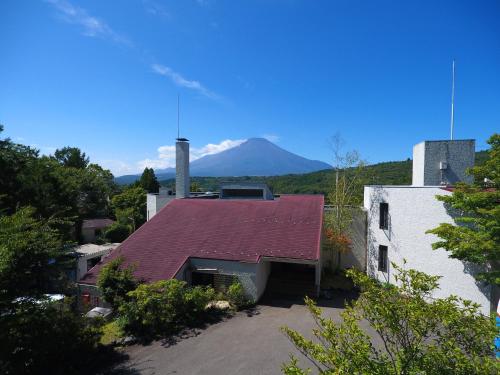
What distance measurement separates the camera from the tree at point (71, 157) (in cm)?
4934

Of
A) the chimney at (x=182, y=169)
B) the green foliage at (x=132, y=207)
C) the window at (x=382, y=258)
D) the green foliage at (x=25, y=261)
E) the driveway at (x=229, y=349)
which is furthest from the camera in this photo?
the green foliage at (x=132, y=207)

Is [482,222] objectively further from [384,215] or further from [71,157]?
[71,157]

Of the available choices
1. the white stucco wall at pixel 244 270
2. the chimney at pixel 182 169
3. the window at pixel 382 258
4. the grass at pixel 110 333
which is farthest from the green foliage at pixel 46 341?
the window at pixel 382 258

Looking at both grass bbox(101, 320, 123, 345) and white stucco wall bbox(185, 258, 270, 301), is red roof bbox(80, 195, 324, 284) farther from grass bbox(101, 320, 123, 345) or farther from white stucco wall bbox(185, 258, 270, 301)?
grass bbox(101, 320, 123, 345)

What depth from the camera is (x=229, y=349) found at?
9.21m

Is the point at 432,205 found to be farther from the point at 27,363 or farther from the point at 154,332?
the point at 27,363

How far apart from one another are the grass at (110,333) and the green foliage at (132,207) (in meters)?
25.2

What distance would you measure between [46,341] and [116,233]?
2711 cm

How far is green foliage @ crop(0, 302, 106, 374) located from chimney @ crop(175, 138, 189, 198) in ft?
45.5

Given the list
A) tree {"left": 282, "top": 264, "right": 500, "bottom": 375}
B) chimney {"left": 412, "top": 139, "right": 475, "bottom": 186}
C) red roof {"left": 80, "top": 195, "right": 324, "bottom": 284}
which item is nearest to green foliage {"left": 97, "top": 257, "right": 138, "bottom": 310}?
red roof {"left": 80, "top": 195, "right": 324, "bottom": 284}

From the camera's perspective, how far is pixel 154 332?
1044 centimetres

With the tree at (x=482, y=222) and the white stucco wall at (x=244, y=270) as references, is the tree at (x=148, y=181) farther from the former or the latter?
the tree at (x=482, y=222)

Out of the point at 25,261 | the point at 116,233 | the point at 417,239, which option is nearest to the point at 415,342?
the point at 25,261

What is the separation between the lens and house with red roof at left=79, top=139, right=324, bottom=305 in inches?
519
